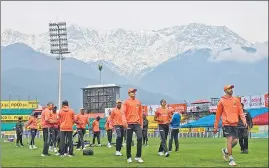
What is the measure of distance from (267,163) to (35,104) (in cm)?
7425

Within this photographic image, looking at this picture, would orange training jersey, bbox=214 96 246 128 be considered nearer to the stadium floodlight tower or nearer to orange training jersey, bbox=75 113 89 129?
orange training jersey, bbox=75 113 89 129

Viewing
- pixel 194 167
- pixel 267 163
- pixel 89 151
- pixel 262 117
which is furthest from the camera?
pixel 262 117

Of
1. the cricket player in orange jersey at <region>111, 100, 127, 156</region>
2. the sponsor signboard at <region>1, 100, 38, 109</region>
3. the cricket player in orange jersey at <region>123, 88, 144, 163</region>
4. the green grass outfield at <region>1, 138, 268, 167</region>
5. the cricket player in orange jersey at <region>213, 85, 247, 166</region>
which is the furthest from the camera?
the sponsor signboard at <region>1, 100, 38, 109</region>

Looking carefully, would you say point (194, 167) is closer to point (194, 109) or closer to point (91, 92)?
point (194, 109)

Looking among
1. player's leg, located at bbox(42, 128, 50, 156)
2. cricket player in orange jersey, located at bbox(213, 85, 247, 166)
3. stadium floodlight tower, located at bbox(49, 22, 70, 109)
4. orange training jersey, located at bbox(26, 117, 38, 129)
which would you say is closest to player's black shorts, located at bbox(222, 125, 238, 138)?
cricket player in orange jersey, located at bbox(213, 85, 247, 166)

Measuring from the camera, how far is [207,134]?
5616cm

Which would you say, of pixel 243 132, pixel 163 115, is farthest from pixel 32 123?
pixel 243 132

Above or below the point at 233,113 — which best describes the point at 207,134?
below

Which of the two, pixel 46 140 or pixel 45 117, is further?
pixel 45 117

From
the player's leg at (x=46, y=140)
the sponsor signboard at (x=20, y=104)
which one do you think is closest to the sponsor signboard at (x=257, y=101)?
the sponsor signboard at (x=20, y=104)

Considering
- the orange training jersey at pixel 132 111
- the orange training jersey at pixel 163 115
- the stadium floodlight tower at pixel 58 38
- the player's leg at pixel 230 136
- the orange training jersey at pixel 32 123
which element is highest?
the stadium floodlight tower at pixel 58 38

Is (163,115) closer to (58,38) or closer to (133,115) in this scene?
(133,115)

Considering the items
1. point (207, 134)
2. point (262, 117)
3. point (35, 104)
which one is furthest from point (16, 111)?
point (262, 117)

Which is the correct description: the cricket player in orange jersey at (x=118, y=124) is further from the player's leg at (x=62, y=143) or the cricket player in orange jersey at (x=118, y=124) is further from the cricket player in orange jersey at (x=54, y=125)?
the cricket player in orange jersey at (x=54, y=125)
